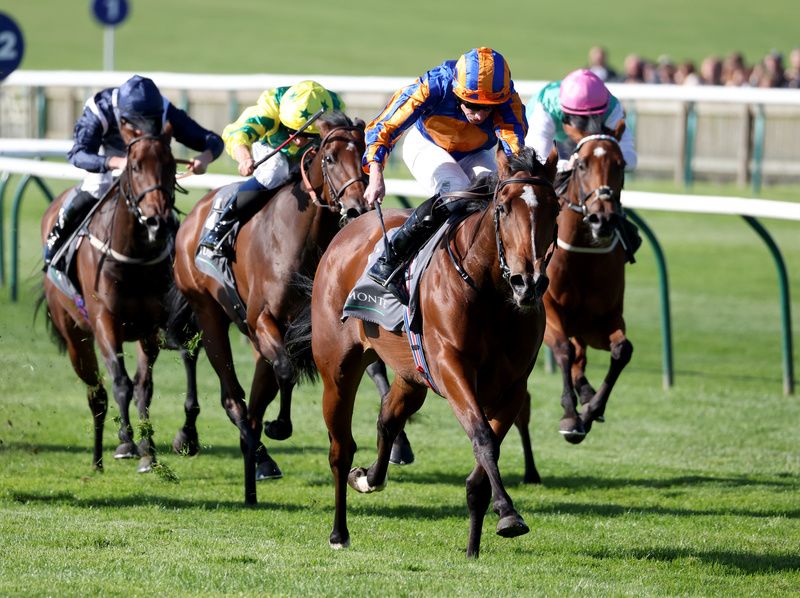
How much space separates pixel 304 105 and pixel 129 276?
4.53 ft

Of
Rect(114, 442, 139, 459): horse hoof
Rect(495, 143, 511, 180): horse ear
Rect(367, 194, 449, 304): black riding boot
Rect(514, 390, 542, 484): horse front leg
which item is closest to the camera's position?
Rect(495, 143, 511, 180): horse ear

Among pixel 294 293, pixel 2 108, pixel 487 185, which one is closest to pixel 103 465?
pixel 294 293

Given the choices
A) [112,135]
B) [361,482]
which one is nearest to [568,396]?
[361,482]

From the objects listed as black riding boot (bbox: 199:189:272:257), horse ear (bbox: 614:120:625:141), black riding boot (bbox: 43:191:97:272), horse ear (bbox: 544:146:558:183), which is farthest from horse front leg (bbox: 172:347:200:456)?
horse ear (bbox: 544:146:558:183)

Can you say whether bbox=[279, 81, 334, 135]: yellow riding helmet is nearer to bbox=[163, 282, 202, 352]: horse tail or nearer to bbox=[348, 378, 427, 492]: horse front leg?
bbox=[163, 282, 202, 352]: horse tail

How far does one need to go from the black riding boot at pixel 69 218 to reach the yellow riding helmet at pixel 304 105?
1526mm

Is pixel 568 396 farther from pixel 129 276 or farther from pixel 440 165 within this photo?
pixel 129 276

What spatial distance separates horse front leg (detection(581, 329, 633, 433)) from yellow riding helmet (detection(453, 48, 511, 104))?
2002 mm

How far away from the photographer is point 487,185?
18.9 ft

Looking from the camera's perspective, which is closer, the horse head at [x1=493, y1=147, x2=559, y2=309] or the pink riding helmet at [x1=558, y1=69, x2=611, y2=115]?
the horse head at [x1=493, y1=147, x2=559, y2=309]

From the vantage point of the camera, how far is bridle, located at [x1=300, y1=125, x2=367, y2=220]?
6840 mm

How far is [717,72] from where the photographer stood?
866 inches

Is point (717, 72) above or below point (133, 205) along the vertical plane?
above

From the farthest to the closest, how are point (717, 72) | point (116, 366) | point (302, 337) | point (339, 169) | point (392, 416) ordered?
point (717, 72)
point (116, 366)
point (339, 169)
point (302, 337)
point (392, 416)
